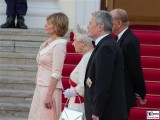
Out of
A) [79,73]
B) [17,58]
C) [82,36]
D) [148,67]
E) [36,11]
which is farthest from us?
[36,11]

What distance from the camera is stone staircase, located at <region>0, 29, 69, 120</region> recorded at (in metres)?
7.22

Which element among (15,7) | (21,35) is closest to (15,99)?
(21,35)

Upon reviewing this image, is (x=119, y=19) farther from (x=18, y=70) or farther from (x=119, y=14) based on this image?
(x=18, y=70)

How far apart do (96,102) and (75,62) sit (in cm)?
360

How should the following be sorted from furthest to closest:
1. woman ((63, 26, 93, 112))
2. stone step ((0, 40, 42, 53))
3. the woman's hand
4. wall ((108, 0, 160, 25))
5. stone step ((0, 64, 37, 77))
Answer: wall ((108, 0, 160, 25)) < stone step ((0, 40, 42, 53)) < stone step ((0, 64, 37, 77)) < the woman's hand < woman ((63, 26, 93, 112))

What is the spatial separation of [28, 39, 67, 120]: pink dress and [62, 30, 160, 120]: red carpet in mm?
1759

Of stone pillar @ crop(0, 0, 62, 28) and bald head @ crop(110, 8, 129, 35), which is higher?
bald head @ crop(110, 8, 129, 35)

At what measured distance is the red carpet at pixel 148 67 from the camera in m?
6.99

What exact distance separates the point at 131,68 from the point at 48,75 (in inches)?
30.1

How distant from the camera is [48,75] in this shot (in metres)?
5.19

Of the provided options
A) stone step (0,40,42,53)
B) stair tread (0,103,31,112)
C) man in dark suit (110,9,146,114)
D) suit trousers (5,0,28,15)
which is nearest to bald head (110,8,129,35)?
man in dark suit (110,9,146,114)

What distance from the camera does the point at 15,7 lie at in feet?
27.0

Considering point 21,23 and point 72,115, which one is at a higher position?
point 21,23

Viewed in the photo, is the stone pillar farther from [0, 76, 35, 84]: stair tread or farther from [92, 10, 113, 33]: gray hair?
[92, 10, 113, 33]: gray hair
